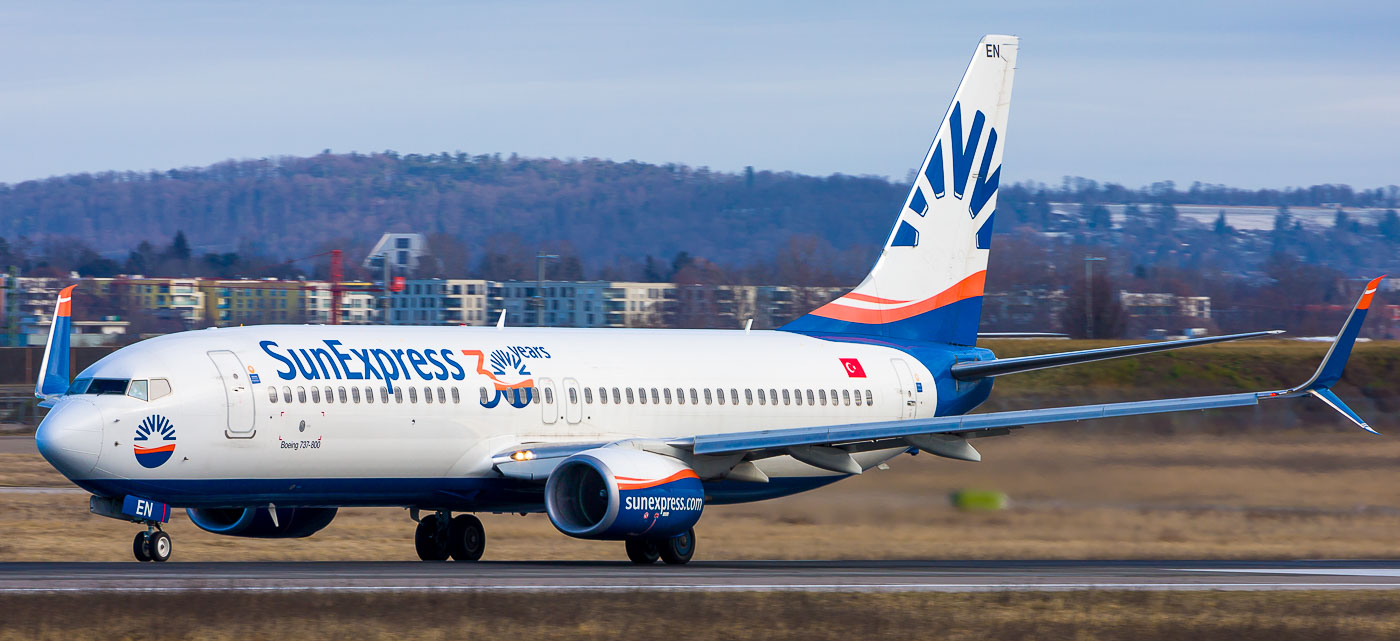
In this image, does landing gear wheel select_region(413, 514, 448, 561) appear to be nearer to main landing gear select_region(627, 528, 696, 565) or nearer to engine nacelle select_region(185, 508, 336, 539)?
engine nacelle select_region(185, 508, 336, 539)

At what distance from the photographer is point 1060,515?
32.2 m

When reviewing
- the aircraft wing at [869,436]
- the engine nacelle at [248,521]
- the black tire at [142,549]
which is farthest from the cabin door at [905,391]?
the black tire at [142,549]

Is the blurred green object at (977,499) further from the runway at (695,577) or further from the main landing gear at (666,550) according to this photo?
the main landing gear at (666,550)

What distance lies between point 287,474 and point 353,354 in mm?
2211

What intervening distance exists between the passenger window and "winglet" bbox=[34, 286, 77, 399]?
121 inches

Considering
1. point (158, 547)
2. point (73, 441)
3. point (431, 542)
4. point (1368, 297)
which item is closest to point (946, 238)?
point (1368, 297)

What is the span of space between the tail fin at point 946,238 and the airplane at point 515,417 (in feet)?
0.49

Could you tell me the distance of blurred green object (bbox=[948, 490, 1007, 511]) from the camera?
106 feet

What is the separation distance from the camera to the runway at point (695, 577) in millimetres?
18963

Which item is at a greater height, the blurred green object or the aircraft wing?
the aircraft wing

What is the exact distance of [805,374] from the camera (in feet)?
103

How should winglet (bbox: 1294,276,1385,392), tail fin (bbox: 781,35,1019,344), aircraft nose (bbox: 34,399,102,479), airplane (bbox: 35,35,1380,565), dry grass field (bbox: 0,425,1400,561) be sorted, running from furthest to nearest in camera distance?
tail fin (bbox: 781,35,1019,344)
dry grass field (bbox: 0,425,1400,561)
winglet (bbox: 1294,276,1385,392)
airplane (bbox: 35,35,1380,565)
aircraft nose (bbox: 34,399,102,479)

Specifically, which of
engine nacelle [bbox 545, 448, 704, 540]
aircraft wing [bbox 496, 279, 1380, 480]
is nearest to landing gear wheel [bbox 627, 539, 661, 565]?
engine nacelle [bbox 545, 448, 704, 540]

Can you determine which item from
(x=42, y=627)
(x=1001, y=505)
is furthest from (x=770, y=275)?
(x=42, y=627)
